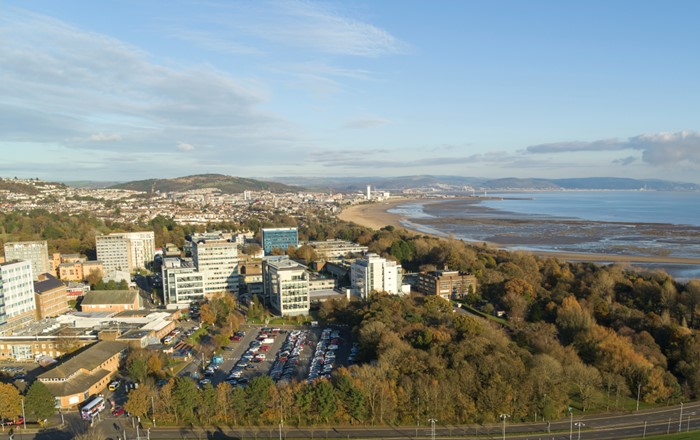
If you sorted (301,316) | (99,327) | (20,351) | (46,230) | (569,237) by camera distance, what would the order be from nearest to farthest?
(20,351), (99,327), (301,316), (46,230), (569,237)

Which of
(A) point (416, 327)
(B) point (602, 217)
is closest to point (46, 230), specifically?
(A) point (416, 327)

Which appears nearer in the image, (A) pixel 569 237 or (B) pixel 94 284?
(B) pixel 94 284

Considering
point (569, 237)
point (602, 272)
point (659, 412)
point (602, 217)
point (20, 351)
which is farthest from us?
point (602, 217)

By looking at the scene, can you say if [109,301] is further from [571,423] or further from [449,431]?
[571,423]

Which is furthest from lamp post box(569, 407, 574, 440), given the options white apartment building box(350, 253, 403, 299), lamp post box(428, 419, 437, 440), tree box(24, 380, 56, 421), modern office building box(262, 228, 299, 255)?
modern office building box(262, 228, 299, 255)

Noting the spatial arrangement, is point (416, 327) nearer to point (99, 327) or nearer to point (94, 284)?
point (99, 327)
